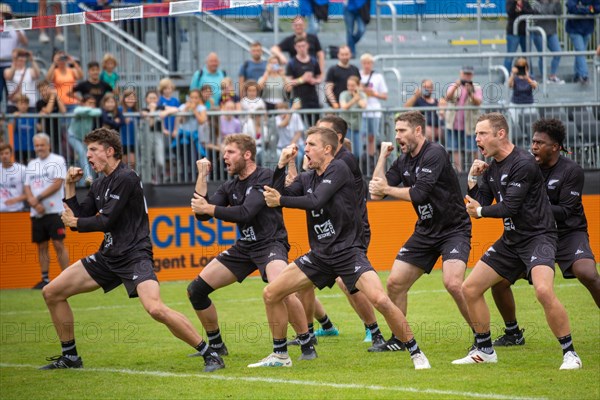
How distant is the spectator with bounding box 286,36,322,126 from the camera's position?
1819 cm

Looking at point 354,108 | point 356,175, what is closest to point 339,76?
point 354,108

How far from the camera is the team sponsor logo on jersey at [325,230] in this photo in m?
9.61

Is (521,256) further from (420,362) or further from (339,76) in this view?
(339,76)

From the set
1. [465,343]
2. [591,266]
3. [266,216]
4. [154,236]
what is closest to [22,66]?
[154,236]

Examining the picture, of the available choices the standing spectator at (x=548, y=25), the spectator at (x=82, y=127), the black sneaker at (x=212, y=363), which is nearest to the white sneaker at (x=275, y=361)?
the black sneaker at (x=212, y=363)

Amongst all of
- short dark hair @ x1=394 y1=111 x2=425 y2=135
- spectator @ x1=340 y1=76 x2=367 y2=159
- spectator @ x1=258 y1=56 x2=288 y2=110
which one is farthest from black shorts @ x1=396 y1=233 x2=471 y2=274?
spectator @ x1=258 y1=56 x2=288 y2=110

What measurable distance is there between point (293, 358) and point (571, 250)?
9.66 ft

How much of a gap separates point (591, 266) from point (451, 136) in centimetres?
797

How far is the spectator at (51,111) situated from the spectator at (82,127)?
8.5 inches

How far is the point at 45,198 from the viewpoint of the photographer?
1638cm

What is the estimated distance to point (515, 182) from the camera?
9.34m

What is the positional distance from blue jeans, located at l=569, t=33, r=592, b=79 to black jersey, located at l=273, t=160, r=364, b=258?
12497 mm

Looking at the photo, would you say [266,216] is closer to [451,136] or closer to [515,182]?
[515,182]

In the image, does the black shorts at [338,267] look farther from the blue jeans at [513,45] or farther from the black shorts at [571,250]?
the blue jeans at [513,45]
